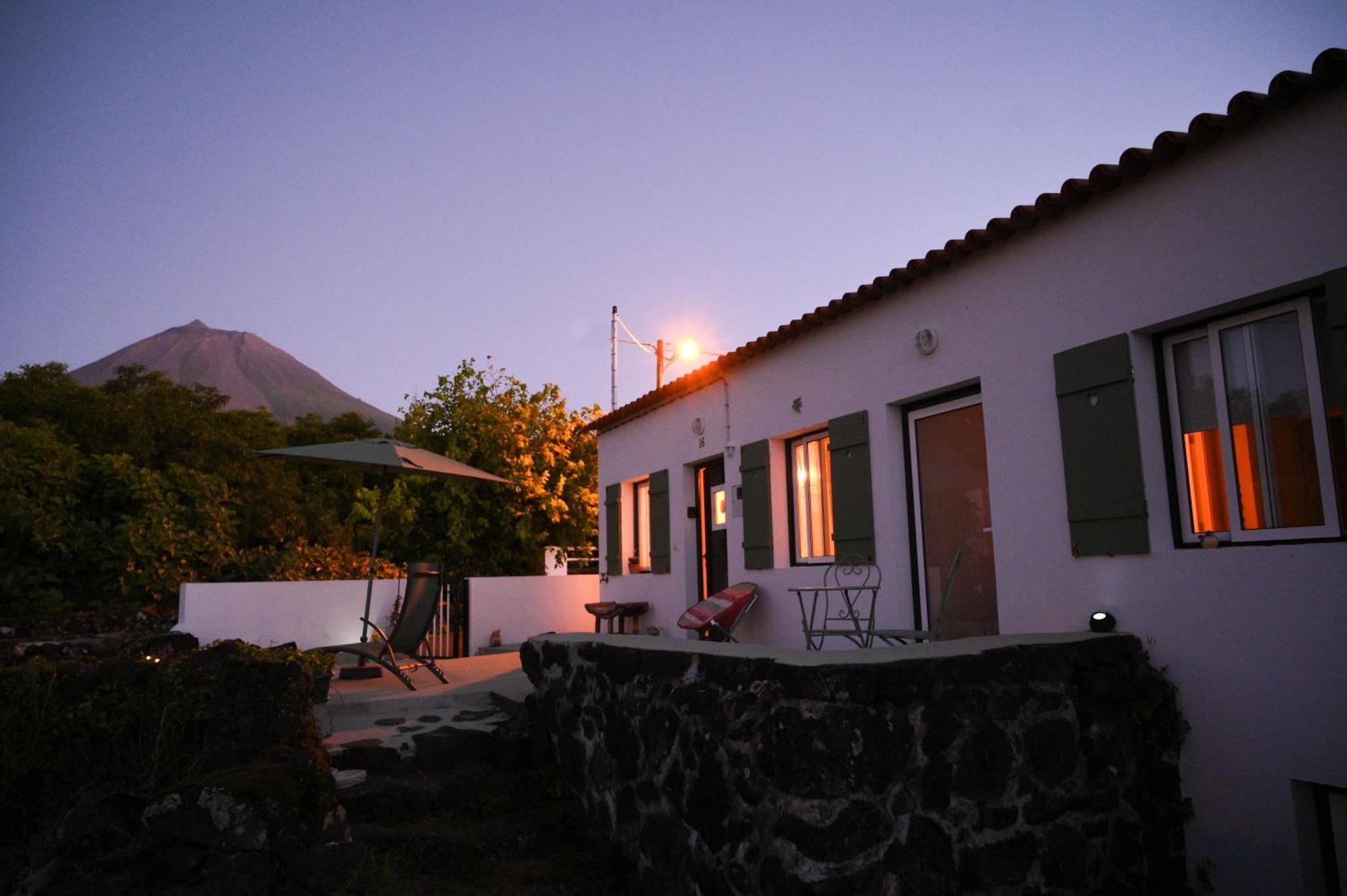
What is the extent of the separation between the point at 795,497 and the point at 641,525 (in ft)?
10.7

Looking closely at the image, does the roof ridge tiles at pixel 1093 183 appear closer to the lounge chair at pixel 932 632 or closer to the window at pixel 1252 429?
the window at pixel 1252 429

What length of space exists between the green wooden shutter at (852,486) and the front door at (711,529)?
2001 millimetres

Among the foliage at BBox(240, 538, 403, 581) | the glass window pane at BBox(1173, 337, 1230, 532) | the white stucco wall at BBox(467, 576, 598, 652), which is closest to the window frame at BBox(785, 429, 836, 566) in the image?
the glass window pane at BBox(1173, 337, 1230, 532)

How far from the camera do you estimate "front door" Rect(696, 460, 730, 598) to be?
25.5ft

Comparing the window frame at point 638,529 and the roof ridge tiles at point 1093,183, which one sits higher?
the roof ridge tiles at point 1093,183

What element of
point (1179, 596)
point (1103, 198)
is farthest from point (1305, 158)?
point (1179, 596)

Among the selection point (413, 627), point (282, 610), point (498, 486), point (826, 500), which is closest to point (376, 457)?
point (413, 627)

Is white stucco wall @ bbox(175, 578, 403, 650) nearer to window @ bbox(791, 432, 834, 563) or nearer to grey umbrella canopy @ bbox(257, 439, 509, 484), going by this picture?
grey umbrella canopy @ bbox(257, 439, 509, 484)

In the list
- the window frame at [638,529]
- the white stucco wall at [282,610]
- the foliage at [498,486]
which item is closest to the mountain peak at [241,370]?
the foliage at [498,486]

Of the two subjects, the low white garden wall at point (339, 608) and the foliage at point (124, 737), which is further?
the low white garden wall at point (339, 608)

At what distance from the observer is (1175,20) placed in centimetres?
542

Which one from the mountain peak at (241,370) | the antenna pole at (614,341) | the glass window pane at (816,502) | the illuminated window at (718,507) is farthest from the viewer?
the mountain peak at (241,370)

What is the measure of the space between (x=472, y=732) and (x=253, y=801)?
1.86 metres

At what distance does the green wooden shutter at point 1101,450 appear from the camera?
373 centimetres
